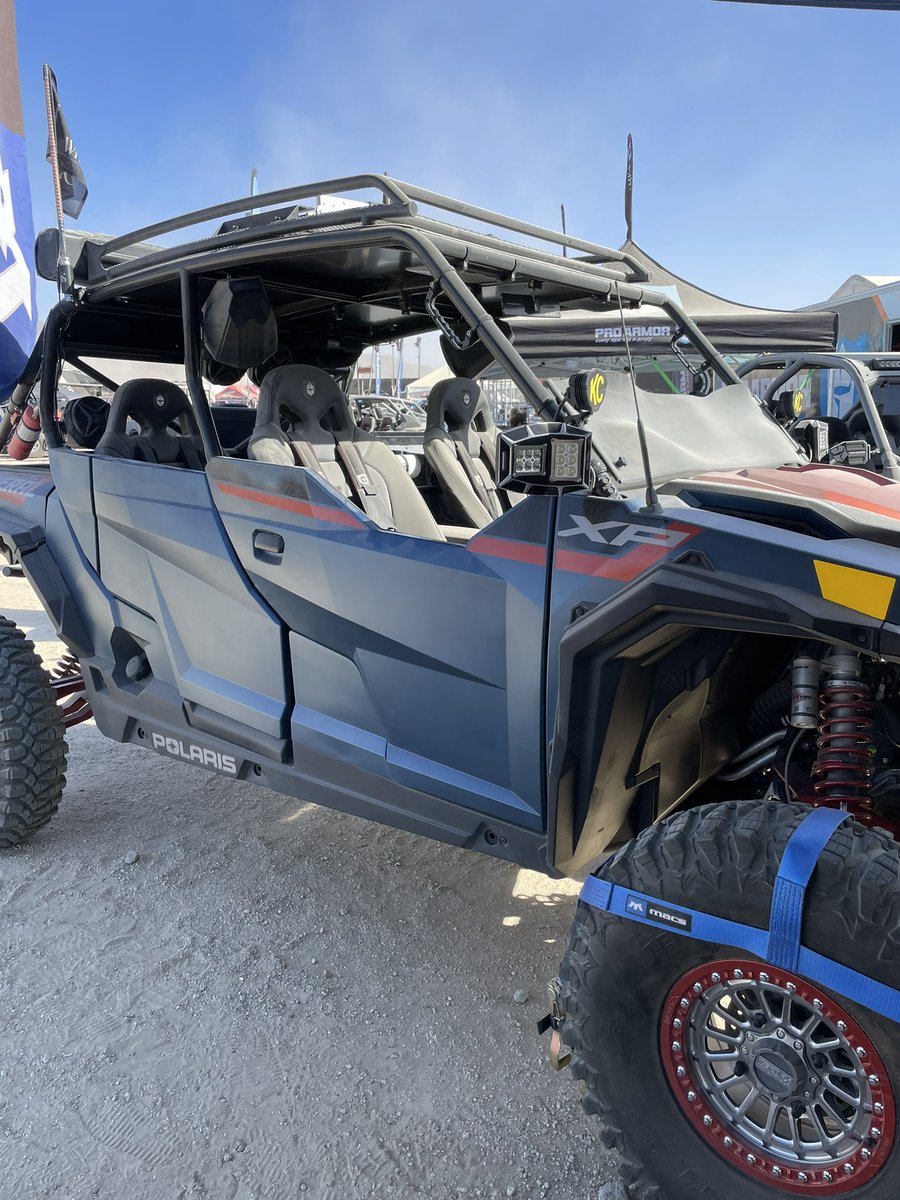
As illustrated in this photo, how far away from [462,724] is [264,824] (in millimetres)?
1718

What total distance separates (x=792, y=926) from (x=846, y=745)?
41 cm

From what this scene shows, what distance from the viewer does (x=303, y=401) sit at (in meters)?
3.33

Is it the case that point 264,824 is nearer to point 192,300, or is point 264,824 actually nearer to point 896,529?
point 192,300

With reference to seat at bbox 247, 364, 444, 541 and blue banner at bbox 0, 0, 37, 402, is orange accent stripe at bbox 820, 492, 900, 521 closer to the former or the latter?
seat at bbox 247, 364, 444, 541

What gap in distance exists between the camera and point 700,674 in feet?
6.36

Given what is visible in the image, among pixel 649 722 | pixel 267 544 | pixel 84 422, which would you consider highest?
pixel 84 422

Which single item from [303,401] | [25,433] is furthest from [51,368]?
[303,401]

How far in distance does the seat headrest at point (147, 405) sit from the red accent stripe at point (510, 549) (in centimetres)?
185

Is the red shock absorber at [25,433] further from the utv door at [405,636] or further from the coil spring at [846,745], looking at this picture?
the coil spring at [846,745]

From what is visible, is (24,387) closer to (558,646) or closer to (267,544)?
(267,544)

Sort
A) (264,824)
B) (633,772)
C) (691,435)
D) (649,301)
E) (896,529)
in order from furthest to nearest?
(264,824)
(649,301)
(691,435)
(633,772)
(896,529)

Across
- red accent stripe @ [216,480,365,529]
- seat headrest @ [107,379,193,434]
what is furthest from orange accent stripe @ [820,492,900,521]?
seat headrest @ [107,379,193,434]

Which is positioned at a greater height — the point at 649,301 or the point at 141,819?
the point at 649,301

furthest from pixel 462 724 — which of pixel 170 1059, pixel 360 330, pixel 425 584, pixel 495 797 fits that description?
pixel 360 330
